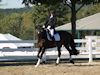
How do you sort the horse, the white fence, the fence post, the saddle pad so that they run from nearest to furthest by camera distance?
1. the horse
2. the saddle pad
3. the fence post
4. the white fence

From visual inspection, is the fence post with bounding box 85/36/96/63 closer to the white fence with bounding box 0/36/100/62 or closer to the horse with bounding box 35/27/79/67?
the white fence with bounding box 0/36/100/62

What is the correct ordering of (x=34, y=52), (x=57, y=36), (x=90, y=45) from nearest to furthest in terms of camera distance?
(x=57, y=36) → (x=90, y=45) → (x=34, y=52)

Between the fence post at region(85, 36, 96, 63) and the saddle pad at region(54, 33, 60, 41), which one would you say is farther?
the fence post at region(85, 36, 96, 63)

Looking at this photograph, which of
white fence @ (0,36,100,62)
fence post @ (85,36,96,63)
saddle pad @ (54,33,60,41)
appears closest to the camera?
saddle pad @ (54,33,60,41)

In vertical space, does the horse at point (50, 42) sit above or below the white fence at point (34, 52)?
above

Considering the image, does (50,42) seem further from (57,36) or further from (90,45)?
(90,45)

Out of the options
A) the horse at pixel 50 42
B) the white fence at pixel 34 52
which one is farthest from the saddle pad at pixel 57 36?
the white fence at pixel 34 52

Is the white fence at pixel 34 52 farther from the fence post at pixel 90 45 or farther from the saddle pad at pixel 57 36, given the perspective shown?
the saddle pad at pixel 57 36

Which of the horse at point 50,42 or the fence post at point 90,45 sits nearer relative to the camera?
the horse at point 50,42

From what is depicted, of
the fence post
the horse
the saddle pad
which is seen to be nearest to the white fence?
the fence post

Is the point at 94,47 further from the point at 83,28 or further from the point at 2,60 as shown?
the point at 83,28

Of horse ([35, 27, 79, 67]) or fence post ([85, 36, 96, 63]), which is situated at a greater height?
horse ([35, 27, 79, 67])

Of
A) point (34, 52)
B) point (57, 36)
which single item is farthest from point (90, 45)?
point (57, 36)

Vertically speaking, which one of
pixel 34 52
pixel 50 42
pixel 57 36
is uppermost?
pixel 57 36
